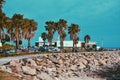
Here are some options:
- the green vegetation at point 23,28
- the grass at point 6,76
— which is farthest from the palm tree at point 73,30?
the grass at point 6,76

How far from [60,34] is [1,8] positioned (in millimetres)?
59622

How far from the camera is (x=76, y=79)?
1432 inches

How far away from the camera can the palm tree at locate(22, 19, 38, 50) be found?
339ft

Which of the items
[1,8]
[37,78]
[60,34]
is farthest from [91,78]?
[60,34]

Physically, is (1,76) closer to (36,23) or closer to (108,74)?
(108,74)

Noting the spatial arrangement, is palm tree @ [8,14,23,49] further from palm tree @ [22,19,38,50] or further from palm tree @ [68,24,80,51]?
palm tree @ [68,24,80,51]

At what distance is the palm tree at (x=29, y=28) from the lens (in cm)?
10336

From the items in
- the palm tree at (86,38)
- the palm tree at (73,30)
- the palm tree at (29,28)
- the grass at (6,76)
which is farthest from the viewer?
the palm tree at (86,38)

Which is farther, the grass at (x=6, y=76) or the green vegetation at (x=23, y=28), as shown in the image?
the green vegetation at (x=23, y=28)

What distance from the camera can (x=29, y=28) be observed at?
372ft

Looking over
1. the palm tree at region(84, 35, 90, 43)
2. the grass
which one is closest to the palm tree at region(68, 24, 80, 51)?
the palm tree at region(84, 35, 90, 43)

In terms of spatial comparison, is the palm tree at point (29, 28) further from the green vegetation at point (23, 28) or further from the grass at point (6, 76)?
the grass at point (6, 76)

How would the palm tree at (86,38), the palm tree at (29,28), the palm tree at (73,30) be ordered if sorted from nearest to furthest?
1. the palm tree at (29,28)
2. the palm tree at (73,30)
3. the palm tree at (86,38)

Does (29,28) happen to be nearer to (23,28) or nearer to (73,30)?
(23,28)
